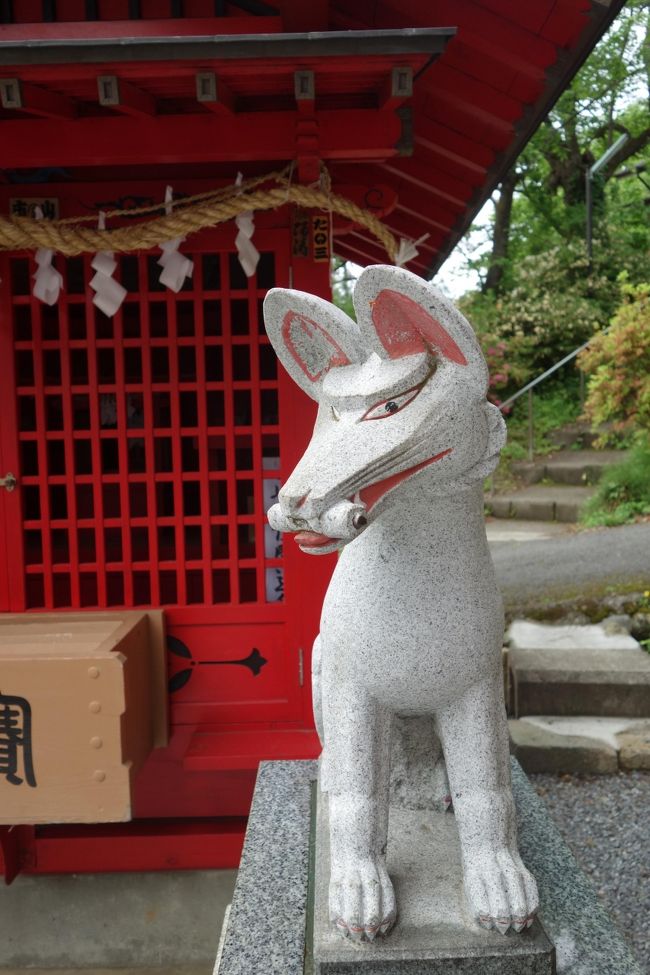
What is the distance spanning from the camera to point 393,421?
1965 mm

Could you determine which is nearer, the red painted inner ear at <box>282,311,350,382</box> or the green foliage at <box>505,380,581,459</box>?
the red painted inner ear at <box>282,311,350,382</box>

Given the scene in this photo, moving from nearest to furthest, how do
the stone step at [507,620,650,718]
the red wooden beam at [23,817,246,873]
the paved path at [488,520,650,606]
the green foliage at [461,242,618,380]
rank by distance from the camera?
the red wooden beam at [23,817,246,873]
the stone step at [507,620,650,718]
the paved path at [488,520,650,606]
the green foliage at [461,242,618,380]

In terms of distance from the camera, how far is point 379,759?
2.21 metres

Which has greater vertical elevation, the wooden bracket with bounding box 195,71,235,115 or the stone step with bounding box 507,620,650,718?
the wooden bracket with bounding box 195,71,235,115

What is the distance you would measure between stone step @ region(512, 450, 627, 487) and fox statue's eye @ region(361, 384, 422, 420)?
10.1 m

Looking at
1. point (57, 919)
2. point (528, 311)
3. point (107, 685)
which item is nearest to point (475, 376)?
point (107, 685)

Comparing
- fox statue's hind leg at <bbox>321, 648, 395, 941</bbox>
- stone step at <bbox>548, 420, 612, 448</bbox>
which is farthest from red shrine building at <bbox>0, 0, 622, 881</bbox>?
Result: stone step at <bbox>548, 420, 612, 448</bbox>

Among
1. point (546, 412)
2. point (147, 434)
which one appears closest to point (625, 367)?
point (546, 412)

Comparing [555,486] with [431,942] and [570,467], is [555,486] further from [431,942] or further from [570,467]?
[431,942]

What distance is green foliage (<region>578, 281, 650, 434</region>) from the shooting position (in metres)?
9.12

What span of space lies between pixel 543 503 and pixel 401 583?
359 inches

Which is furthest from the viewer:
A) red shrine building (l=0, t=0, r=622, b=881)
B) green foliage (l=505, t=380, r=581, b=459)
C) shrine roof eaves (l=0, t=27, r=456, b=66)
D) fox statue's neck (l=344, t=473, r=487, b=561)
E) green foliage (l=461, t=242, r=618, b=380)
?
green foliage (l=461, t=242, r=618, b=380)

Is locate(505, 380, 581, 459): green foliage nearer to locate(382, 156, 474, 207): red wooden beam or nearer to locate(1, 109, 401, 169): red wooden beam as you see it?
locate(382, 156, 474, 207): red wooden beam

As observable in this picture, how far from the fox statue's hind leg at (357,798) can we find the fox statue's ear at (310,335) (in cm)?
84
